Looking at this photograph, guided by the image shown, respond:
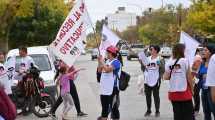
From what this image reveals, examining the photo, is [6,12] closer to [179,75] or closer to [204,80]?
[204,80]

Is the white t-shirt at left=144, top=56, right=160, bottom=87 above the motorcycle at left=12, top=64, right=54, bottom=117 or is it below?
above

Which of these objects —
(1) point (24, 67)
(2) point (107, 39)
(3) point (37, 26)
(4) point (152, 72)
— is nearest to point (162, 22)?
(3) point (37, 26)

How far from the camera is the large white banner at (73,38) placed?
13083 mm

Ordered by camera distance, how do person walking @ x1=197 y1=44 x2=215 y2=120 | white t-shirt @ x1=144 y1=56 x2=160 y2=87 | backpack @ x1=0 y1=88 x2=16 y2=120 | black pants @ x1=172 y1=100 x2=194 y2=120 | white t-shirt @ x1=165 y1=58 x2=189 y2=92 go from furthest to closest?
white t-shirt @ x1=144 y1=56 x2=160 y2=87, white t-shirt @ x1=165 y1=58 x2=189 y2=92, person walking @ x1=197 y1=44 x2=215 y2=120, black pants @ x1=172 y1=100 x2=194 y2=120, backpack @ x1=0 y1=88 x2=16 y2=120

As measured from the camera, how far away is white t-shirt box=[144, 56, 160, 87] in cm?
1455

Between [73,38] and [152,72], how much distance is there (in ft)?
7.86

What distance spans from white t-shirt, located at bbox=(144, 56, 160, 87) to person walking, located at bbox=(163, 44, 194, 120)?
3.68m

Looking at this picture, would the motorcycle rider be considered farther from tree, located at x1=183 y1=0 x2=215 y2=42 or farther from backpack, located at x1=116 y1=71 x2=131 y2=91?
tree, located at x1=183 y1=0 x2=215 y2=42

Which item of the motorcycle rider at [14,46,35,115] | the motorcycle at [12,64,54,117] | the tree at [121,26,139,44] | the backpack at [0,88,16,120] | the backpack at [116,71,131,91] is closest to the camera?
the backpack at [0,88,16,120]

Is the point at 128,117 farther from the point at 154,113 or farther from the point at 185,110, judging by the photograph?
the point at 185,110

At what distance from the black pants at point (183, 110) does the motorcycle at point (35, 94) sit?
17.6ft

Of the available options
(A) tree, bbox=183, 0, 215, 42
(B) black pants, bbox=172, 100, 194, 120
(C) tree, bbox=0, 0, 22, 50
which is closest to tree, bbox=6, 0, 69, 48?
(C) tree, bbox=0, 0, 22, 50

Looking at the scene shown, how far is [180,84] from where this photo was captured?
10.7 metres

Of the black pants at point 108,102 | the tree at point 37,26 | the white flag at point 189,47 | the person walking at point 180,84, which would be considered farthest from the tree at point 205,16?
the person walking at point 180,84
